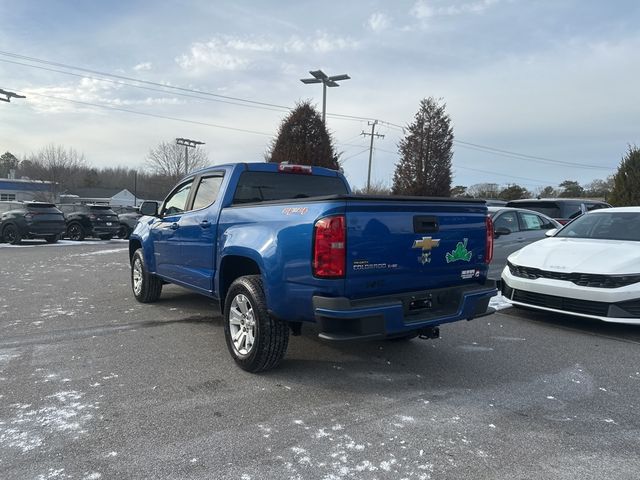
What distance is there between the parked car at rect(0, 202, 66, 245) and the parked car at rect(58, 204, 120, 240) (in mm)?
2625

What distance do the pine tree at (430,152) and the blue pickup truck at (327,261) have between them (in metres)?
15.4

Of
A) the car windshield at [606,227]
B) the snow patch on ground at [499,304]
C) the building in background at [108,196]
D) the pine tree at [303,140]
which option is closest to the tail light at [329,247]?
the snow patch on ground at [499,304]

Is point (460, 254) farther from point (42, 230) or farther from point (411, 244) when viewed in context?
point (42, 230)

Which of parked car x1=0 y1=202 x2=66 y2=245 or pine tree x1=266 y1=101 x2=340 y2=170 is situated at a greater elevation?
pine tree x1=266 y1=101 x2=340 y2=170

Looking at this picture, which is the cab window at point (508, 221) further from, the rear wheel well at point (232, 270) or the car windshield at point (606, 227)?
the rear wheel well at point (232, 270)

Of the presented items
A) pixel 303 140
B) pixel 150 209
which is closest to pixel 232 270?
pixel 150 209

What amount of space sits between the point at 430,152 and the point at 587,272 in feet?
48.6

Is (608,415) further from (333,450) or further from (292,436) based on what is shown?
(292,436)

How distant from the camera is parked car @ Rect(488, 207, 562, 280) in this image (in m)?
8.79

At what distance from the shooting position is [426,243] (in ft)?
12.9

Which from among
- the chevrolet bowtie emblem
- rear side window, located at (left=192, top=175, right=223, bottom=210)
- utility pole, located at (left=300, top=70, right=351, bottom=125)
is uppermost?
utility pole, located at (left=300, top=70, right=351, bottom=125)

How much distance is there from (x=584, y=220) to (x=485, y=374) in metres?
4.35

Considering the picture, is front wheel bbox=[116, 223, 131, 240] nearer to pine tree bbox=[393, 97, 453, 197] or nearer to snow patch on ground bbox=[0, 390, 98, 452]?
pine tree bbox=[393, 97, 453, 197]

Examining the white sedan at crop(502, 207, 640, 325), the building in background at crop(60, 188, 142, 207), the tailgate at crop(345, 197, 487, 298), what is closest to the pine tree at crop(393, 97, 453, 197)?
the white sedan at crop(502, 207, 640, 325)
